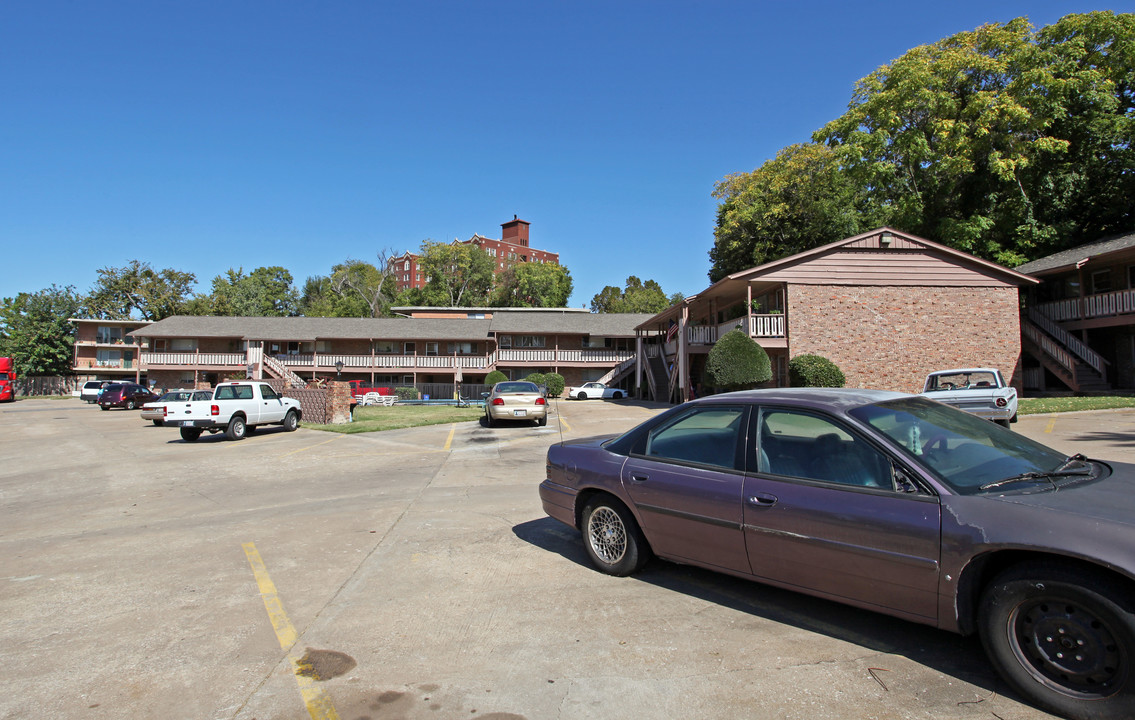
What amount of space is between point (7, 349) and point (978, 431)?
261 ft

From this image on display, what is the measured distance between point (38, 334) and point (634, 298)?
6591 centimetres

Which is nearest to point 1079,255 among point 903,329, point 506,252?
point 903,329

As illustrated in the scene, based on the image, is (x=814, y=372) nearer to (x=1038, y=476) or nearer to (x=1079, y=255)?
(x=1079, y=255)

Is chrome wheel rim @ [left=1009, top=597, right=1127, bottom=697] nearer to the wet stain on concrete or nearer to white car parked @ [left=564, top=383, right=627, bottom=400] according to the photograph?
the wet stain on concrete

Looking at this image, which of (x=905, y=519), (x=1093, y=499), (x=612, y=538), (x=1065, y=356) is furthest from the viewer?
(x=1065, y=356)

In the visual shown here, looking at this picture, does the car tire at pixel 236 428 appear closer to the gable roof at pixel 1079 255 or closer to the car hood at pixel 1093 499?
the car hood at pixel 1093 499

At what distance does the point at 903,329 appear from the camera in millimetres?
24938

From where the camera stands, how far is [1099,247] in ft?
84.9

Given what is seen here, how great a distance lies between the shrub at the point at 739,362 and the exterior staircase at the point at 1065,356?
497 inches

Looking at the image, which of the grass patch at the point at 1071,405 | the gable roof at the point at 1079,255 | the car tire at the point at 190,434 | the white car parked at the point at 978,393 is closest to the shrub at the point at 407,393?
the car tire at the point at 190,434

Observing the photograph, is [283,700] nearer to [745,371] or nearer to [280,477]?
[280,477]

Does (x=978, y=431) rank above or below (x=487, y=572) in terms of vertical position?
above

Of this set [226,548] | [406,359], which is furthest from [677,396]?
[226,548]

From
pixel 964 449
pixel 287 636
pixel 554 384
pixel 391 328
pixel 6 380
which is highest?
pixel 391 328
